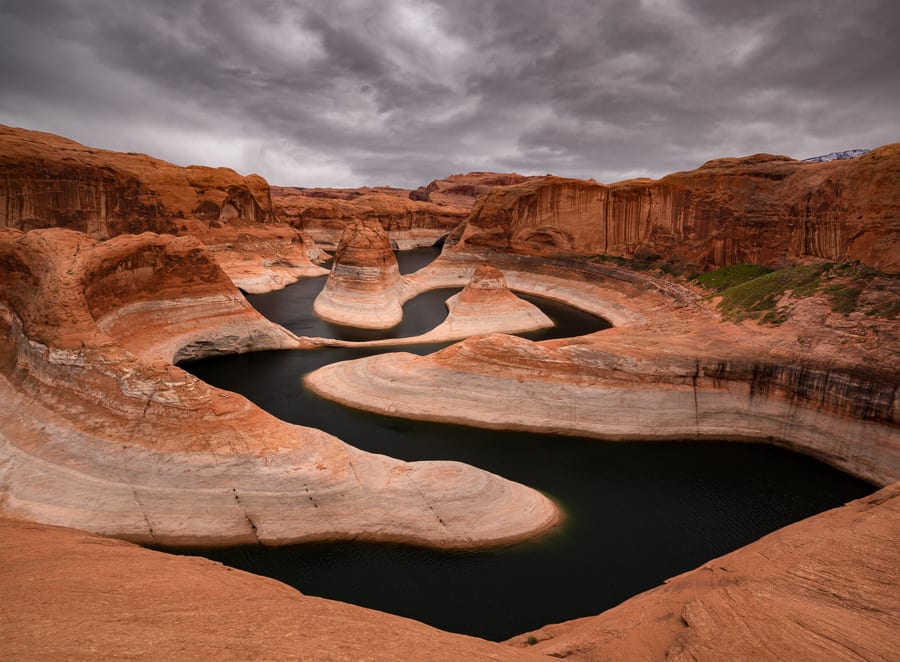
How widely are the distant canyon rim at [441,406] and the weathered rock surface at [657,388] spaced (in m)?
0.07

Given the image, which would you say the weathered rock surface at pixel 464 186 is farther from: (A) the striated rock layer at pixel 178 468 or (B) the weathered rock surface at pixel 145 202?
(A) the striated rock layer at pixel 178 468

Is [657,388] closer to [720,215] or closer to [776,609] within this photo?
[776,609]

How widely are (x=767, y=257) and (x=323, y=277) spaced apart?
117 feet

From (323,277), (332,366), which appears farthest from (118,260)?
(323,277)

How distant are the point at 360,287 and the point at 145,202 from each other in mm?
19926

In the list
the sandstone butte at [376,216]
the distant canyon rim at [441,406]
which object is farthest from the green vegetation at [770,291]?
the sandstone butte at [376,216]

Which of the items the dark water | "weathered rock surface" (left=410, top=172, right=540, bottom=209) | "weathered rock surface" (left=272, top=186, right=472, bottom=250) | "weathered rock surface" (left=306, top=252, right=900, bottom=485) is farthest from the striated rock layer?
"weathered rock surface" (left=410, top=172, right=540, bottom=209)

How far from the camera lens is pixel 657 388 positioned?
15836 millimetres

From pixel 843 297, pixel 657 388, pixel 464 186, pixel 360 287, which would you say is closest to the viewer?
pixel 657 388

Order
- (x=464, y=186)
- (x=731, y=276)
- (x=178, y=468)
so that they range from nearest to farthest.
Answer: (x=178, y=468) → (x=731, y=276) → (x=464, y=186)

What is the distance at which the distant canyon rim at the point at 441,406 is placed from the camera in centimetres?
529

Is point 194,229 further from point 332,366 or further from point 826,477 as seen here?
point 826,477

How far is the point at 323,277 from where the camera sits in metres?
45.5

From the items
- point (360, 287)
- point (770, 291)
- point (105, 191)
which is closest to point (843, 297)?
point (770, 291)
